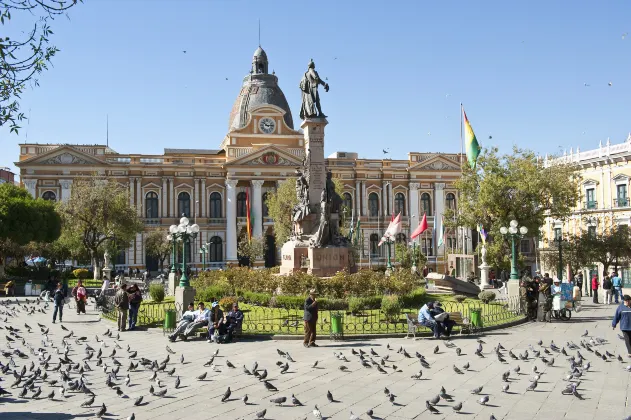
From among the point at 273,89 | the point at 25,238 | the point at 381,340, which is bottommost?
the point at 381,340

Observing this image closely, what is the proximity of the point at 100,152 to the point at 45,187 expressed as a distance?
575 cm

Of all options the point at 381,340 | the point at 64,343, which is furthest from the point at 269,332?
the point at 64,343

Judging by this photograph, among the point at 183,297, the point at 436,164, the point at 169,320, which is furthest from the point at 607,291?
the point at 436,164

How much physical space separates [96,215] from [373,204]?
30.9 m

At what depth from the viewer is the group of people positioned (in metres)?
15.1

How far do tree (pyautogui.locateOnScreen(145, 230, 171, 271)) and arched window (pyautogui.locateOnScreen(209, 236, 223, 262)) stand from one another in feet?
15.3

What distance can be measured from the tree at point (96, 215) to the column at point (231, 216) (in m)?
15.4

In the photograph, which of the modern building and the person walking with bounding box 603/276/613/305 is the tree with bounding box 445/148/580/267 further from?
the person walking with bounding box 603/276/613/305

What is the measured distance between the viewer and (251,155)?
58344mm

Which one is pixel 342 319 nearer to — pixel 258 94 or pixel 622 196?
pixel 622 196

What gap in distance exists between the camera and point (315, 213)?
78.1ft

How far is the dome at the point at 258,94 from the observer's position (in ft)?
212

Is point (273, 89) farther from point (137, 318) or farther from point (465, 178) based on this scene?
point (137, 318)

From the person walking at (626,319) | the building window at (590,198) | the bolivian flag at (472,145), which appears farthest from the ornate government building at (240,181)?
the person walking at (626,319)
